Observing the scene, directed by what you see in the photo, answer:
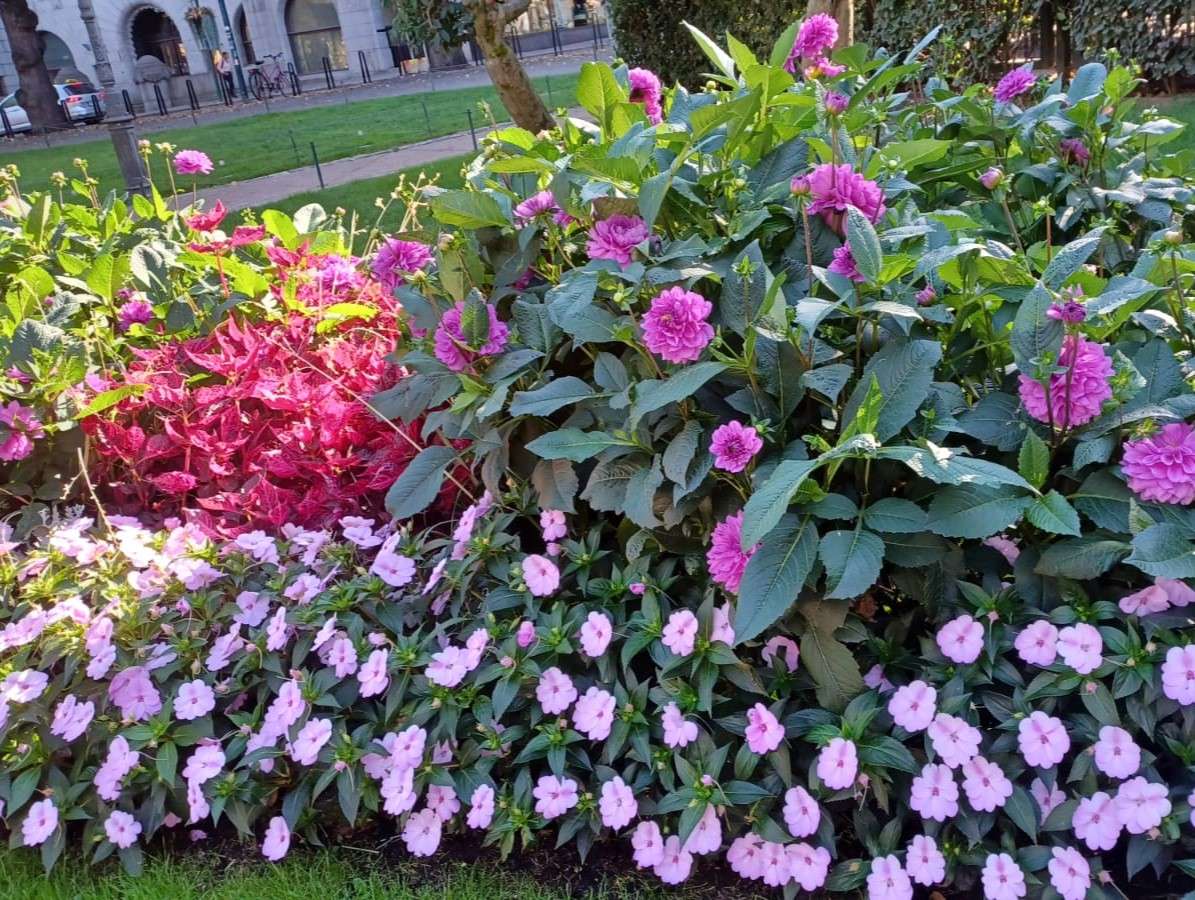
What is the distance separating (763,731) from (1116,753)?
525 mm

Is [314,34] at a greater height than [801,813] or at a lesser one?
greater

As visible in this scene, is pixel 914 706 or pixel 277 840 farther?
pixel 277 840

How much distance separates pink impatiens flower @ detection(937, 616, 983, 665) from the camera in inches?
61.4

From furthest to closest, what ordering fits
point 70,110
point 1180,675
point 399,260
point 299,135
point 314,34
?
point 314,34 < point 70,110 < point 299,135 < point 399,260 < point 1180,675

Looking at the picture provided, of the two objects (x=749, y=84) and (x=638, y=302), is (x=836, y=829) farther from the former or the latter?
(x=749, y=84)

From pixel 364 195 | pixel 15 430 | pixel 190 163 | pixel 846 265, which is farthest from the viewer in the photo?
pixel 364 195

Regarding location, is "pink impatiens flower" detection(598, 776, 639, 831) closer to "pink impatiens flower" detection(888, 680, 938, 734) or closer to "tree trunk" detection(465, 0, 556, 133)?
"pink impatiens flower" detection(888, 680, 938, 734)

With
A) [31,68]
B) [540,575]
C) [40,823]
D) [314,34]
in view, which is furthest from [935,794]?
[314,34]

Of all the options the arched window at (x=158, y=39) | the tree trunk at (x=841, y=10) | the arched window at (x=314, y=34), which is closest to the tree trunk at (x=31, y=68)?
the arched window at (x=314, y=34)

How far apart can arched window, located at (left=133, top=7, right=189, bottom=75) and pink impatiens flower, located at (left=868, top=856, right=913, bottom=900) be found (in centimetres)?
4226

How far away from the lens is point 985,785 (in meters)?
1.51

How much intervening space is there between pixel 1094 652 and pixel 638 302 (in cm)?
96

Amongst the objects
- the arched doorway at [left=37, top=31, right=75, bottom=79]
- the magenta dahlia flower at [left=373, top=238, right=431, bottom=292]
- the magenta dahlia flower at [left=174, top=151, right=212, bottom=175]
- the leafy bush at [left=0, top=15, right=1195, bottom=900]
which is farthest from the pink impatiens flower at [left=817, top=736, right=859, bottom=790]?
the arched doorway at [left=37, top=31, right=75, bottom=79]

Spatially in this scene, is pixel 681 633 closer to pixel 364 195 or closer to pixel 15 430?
pixel 15 430
